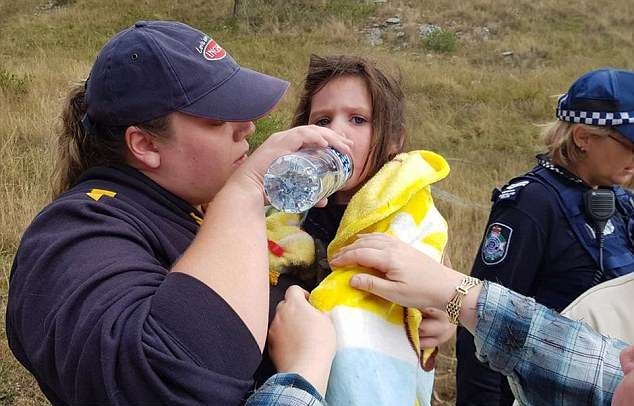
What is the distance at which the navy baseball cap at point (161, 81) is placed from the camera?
1440 mm

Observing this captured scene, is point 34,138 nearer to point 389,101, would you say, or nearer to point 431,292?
point 389,101

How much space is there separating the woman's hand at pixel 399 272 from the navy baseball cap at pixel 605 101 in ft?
5.96

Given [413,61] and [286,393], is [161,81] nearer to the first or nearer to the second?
[286,393]

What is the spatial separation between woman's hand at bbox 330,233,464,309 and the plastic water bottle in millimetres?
166

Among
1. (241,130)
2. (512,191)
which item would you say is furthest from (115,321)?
(512,191)

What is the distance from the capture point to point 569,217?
294 centimetres

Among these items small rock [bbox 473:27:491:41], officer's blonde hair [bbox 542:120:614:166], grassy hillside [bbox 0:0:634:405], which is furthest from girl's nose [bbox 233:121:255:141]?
small rock [bbox 473:27:491:41]

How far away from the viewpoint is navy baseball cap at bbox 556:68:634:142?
306cm

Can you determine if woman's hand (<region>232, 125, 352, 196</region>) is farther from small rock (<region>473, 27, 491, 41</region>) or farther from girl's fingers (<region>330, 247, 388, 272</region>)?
small rock (<region>473, 27, 491, 41</region>)

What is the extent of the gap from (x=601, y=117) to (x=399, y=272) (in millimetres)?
1993

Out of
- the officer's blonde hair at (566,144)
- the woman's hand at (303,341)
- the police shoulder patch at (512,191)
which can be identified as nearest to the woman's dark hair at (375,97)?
the woman's hand at (303,341)

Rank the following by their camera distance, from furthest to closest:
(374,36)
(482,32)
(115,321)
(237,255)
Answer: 1. (482,32)
2. (374,36)
3. (237,255)
4. (115,321)

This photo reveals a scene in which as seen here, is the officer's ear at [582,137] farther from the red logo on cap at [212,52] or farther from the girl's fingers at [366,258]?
the red logo on cap at [212,52]

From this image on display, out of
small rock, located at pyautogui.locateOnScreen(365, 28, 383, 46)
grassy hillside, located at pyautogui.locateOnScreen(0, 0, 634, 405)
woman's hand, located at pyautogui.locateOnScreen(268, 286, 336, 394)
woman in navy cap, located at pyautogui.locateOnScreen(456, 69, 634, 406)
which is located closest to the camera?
woman's hand, located at pyautogui.locateOnScreen(268, 286, 336, 394)
